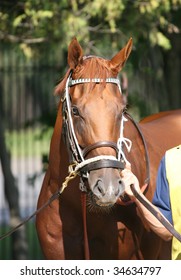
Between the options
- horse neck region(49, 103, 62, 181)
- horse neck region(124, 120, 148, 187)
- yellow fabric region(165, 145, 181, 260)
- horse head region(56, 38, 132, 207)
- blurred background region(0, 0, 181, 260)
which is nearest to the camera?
yellow fabric region(165, 145, 181, 260)

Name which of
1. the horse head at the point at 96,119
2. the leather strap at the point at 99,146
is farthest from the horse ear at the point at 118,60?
the leather strap at the point at 99,146

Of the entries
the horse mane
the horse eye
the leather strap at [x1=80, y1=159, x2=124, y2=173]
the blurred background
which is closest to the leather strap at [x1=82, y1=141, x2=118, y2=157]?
the leather strap at [x1=80, y1=159, x2=124, y2=173]

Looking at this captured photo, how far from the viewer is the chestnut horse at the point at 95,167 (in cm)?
483

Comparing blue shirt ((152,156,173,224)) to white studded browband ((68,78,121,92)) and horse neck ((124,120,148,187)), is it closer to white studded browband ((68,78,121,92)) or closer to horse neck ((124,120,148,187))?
white studded browband ((68,78,121,92))

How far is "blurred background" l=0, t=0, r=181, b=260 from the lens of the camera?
8.41m

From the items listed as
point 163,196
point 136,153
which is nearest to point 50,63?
point 136,153

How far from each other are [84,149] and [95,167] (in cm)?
21

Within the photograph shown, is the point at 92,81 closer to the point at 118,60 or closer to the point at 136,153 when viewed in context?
the point at 118,60

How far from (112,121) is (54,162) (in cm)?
70

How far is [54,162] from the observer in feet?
18.0

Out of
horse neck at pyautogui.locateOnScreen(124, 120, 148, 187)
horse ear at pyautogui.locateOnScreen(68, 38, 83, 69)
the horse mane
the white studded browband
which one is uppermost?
horse ear at pyautogui.locateOnScreen(68, 38, 83, 69)
